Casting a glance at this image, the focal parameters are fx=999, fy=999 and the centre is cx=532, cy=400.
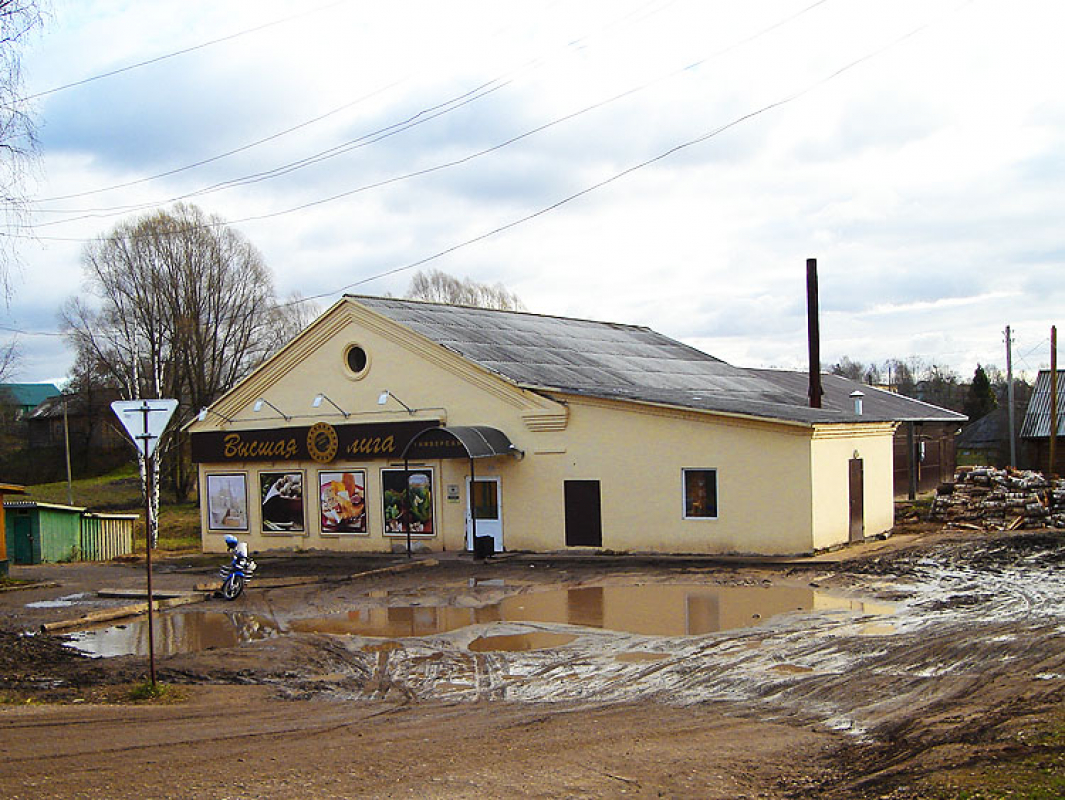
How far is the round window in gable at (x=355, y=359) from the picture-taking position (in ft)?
94.7

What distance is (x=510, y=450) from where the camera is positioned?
2538 centimetres

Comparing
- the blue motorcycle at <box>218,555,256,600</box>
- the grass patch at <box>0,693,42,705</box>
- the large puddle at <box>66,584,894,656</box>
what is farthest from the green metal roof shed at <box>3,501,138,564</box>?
the grass patch at <box>0,693,42,705</box>

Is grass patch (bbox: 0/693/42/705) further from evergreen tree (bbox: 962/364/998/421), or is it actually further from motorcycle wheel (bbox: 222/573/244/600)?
evergreen tree (bbox: 962/364/998/421)

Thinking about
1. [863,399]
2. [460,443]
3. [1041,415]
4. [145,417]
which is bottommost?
[460,443]

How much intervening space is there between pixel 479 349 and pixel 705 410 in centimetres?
792

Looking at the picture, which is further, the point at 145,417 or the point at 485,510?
the point at 485,510

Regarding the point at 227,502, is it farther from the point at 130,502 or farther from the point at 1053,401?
the point at 1053,401

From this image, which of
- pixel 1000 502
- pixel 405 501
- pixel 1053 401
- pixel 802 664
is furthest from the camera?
pixel 1053 401

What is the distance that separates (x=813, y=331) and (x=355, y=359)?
43.5 ft

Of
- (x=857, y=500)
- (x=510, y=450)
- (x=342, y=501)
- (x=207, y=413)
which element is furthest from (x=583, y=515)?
(x=207, y=413)

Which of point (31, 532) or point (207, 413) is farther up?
point (207, 413)

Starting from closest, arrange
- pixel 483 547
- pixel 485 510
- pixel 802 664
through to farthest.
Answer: pixel 802 664 < pixel 483 547 < pixel 485 510

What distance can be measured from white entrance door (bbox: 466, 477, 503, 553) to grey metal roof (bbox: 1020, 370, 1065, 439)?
26.7 metres

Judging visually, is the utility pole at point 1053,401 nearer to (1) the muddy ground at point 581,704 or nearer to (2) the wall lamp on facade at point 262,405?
(1) the muddy ground at point 581,704
